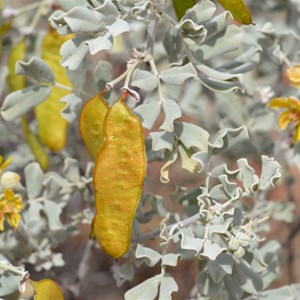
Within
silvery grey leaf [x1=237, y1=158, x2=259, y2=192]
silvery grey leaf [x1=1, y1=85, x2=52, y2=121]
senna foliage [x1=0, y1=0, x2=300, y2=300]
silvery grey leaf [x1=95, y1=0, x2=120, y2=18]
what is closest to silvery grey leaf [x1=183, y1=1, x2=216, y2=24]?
senna foliage [x1=0, y1=0, x2=300, y2=300]

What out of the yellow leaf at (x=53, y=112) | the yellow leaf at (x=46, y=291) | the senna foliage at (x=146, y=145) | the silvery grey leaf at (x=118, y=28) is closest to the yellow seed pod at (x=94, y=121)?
the senna foliage at (x=146, y=145)

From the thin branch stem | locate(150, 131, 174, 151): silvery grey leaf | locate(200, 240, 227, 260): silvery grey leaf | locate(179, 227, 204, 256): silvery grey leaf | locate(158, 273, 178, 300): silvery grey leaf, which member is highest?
locate(150, 131, 174, 151): silvery grey leaf

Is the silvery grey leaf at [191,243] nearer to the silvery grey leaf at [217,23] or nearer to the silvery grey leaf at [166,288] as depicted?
the silvery grey leaf at [166,288]

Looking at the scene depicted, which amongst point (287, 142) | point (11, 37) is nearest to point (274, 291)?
point (287, 142)

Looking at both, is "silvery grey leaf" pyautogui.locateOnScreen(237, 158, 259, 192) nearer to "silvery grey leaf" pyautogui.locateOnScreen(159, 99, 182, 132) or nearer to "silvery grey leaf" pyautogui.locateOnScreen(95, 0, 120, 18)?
"silvery grey leaf" pyautogui.locateOnScreen(159, 99, 182, 132)

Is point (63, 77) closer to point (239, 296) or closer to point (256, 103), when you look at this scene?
point (256, 103)

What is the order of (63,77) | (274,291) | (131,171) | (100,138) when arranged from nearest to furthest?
1. (131,171)
2. (100,138)
3. (274,291)
4. (63,77)
